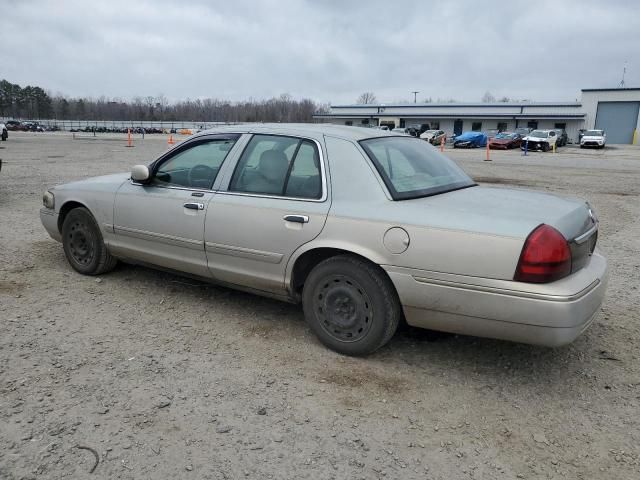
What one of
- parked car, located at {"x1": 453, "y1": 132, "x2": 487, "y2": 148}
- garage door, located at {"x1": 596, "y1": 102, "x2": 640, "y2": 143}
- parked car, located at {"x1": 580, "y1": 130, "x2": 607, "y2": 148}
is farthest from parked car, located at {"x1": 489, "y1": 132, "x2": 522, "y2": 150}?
garage door, located at {"x1": 596, "y1": 102, "x2": 640, "y2": 143}

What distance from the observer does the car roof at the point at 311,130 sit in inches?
146

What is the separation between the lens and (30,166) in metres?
15.3

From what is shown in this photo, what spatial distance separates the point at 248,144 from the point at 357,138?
0.91 meters

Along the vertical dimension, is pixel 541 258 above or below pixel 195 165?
below

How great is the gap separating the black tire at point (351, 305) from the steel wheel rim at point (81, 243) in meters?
2.48

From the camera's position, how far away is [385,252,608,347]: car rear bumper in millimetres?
2783

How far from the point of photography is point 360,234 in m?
3.24

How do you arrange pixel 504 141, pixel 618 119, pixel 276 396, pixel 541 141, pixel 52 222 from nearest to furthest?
pixel 276 396 → pixel 52 222 → pixel 541 141 → pixel 504 141 → pixel 618 119

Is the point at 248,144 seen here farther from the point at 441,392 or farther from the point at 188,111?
the point at 188,111

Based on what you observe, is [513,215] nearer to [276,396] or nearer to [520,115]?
[276,396]

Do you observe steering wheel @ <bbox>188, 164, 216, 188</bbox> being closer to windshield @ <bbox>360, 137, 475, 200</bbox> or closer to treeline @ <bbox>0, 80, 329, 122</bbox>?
windshield @ <bbox>360, 137, 475, 200</bbox>

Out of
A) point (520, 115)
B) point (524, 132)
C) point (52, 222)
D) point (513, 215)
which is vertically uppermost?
point (520, 115)

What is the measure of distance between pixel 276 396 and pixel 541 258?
5.58ft

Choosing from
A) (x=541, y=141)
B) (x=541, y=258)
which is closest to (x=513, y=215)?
(x=541, y=258)
